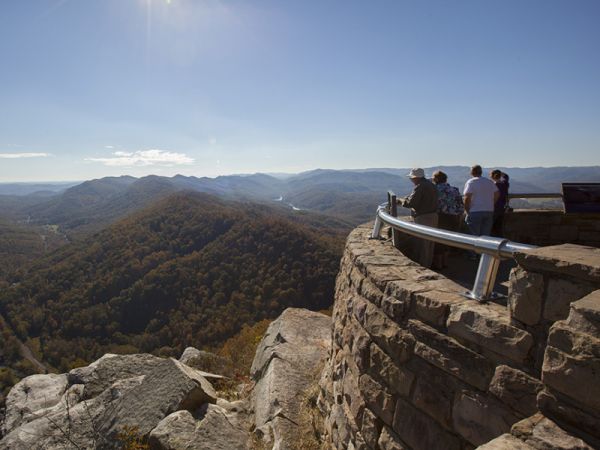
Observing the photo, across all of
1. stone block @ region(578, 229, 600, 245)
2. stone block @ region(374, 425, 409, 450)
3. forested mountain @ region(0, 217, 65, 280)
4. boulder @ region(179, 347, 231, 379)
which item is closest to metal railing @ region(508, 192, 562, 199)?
Answer: stone block @ region(578, 229, 600, 245)

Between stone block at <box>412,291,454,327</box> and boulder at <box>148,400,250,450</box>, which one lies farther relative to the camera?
boulder at <box>148,400,250,450</box>

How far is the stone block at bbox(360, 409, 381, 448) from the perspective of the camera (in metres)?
2.85

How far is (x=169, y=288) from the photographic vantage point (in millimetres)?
72000

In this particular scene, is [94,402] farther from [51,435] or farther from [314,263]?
[314,263]

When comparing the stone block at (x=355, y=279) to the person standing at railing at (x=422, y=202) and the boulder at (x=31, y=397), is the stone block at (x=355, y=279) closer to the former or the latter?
the person standing at railing at (x=422, y=202)

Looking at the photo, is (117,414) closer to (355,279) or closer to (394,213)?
(355,279)

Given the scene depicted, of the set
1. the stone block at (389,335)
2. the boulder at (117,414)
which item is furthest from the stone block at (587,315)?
the boulder at (117,414)

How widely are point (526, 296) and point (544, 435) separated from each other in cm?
64

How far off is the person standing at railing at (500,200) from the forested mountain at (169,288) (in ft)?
159

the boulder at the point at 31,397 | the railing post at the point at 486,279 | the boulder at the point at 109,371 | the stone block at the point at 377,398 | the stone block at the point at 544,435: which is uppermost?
the railing post at the point at 486,279

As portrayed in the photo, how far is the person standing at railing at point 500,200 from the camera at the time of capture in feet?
20.4

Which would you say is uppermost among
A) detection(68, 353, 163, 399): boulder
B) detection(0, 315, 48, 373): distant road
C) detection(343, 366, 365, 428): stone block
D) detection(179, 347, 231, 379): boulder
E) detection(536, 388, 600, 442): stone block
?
detection(536, 388, 600, 442): stone block

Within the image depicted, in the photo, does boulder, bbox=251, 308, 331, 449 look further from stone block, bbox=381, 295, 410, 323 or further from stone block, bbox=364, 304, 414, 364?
stone block, bbox=381, 295, 410, 323

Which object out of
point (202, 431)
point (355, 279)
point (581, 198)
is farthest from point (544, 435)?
point (581, 198)
